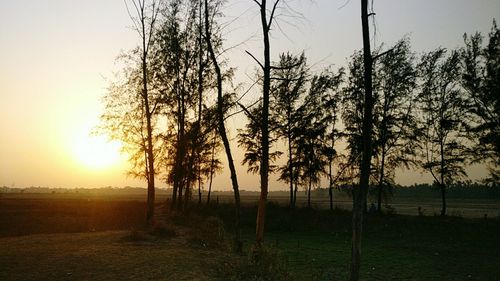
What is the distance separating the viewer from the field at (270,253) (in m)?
11.5

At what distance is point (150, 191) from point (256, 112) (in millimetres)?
9419

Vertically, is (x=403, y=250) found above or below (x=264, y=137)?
below

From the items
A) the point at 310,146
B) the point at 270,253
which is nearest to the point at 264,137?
the point at 270,253

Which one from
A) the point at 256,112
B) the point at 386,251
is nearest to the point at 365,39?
the point at 256,112

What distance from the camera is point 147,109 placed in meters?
24.1

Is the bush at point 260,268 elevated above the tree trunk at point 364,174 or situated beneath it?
situated beneath

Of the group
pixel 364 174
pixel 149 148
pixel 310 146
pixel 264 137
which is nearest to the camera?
pixel 364 174

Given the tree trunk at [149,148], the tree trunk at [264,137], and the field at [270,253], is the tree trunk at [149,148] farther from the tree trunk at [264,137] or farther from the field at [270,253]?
the tree trunk at [264,137]

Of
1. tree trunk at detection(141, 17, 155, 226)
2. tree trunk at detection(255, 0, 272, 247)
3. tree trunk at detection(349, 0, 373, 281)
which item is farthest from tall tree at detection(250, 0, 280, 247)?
tree trunk at detection(141, 17, 155, 226)

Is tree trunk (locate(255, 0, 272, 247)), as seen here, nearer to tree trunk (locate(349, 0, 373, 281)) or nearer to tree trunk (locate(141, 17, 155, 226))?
tree trunk (locate(349, 0, 373, 281))

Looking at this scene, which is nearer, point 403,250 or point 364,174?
point 364,174

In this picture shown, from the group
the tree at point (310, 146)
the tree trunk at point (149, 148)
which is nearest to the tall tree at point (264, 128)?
the tree trunk at point (149, 148)

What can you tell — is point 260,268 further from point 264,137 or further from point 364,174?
point 264,137

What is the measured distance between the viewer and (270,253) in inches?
482
